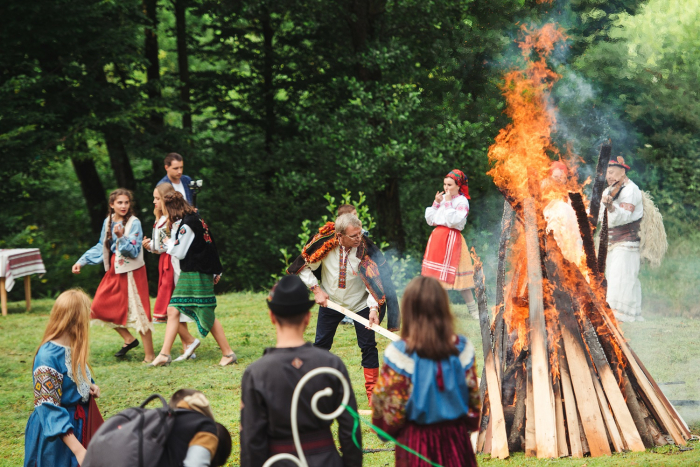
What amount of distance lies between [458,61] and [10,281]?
9.31 metres

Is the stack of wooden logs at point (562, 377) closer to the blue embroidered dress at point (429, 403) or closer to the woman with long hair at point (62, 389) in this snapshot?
the blue embroidered dress at point (429, 403)

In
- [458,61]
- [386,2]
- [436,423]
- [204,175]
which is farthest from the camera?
[204,175]

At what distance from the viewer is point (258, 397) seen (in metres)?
3.30

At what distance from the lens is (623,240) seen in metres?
10.1

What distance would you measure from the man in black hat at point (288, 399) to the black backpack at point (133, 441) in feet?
1.23

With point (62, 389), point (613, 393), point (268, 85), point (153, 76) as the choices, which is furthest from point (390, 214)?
point (62, 389)

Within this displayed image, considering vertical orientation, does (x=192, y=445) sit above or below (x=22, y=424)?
above

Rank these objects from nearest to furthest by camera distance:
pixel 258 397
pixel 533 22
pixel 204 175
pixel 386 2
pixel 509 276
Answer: pixel 258 397 → pixel 509 276 → pixel 533 22 → pixel 386 2 → pixel 204 175

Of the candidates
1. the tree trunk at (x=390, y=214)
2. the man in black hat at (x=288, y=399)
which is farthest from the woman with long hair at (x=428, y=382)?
the tree trunk at (x=390, y=214)

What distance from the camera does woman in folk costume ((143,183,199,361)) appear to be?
8422mm

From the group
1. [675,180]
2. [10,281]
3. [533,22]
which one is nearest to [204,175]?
[10,281]

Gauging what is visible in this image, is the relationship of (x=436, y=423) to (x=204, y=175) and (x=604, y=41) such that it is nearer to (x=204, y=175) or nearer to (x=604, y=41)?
(x=604, y=41)

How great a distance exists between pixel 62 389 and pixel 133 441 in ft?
4.27

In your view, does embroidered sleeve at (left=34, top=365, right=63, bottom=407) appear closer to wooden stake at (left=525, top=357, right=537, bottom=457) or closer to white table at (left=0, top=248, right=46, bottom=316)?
wooden stake at (left=525, top=357, right=537, bottom=457)
